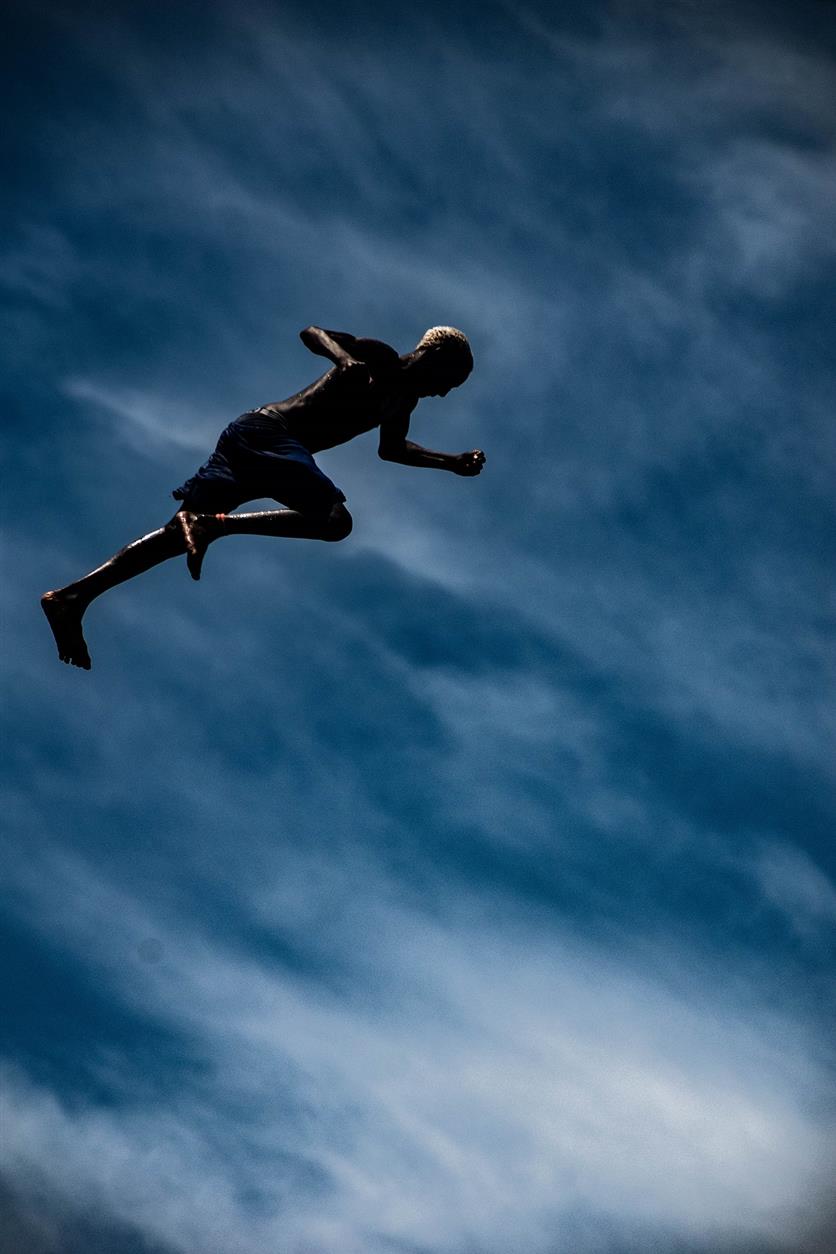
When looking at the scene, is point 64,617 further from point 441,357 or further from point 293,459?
point 441,357

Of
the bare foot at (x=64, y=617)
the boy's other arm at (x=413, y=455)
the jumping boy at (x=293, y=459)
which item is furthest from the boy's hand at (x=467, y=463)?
the bare foot at (x=64, y=617)

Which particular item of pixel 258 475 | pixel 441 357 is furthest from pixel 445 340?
pixel 258 475

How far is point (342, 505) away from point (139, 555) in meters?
1.71

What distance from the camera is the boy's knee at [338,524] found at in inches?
498

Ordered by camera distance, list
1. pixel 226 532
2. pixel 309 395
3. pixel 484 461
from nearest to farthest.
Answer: pixel 226 532 < pixel 309 395 < pixel 484 461

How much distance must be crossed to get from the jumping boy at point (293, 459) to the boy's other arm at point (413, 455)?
0.65 feet

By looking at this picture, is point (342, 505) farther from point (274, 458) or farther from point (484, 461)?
point (484, 461)

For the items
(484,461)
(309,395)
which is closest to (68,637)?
(309,395)

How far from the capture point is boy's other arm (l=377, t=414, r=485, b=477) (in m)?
13.6

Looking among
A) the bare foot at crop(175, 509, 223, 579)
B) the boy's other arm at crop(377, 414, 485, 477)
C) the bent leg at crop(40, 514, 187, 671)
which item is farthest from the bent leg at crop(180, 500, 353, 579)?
the boy's other arm at crop(377, 414, 485, 477)

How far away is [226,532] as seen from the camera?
12.3 meters

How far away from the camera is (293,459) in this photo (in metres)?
12.9

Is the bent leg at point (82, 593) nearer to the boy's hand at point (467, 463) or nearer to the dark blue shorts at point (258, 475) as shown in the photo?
the dark blue shorts at point (258, 475)

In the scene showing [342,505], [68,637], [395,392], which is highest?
[395,392]
